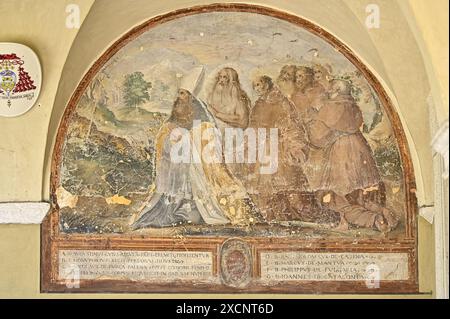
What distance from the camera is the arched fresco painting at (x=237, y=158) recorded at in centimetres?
1098

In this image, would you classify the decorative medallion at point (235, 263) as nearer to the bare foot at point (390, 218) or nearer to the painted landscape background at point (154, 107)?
the painted landscape background at point (154, 107)

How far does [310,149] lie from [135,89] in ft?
6.21

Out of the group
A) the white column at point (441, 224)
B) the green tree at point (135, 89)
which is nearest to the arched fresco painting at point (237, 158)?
the green tree at point (135, 89)

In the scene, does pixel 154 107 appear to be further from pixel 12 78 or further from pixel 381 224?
pixel 381 224

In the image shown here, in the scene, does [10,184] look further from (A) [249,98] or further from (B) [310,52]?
(B) [310,52]

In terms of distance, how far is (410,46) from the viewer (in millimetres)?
10594

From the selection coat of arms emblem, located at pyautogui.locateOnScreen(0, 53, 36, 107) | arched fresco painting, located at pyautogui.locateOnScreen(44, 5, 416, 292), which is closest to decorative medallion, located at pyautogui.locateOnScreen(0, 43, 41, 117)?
coat of arms emblem, located at pyautogui.locateOnScreen(0, 53, 36, 107)

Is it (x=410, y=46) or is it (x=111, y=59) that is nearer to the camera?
(x=410, y=46)

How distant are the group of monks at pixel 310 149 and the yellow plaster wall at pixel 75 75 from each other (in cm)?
46

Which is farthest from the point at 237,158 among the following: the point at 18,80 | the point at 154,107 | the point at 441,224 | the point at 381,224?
the point at 18,80

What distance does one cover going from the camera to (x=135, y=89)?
37.2 ft
